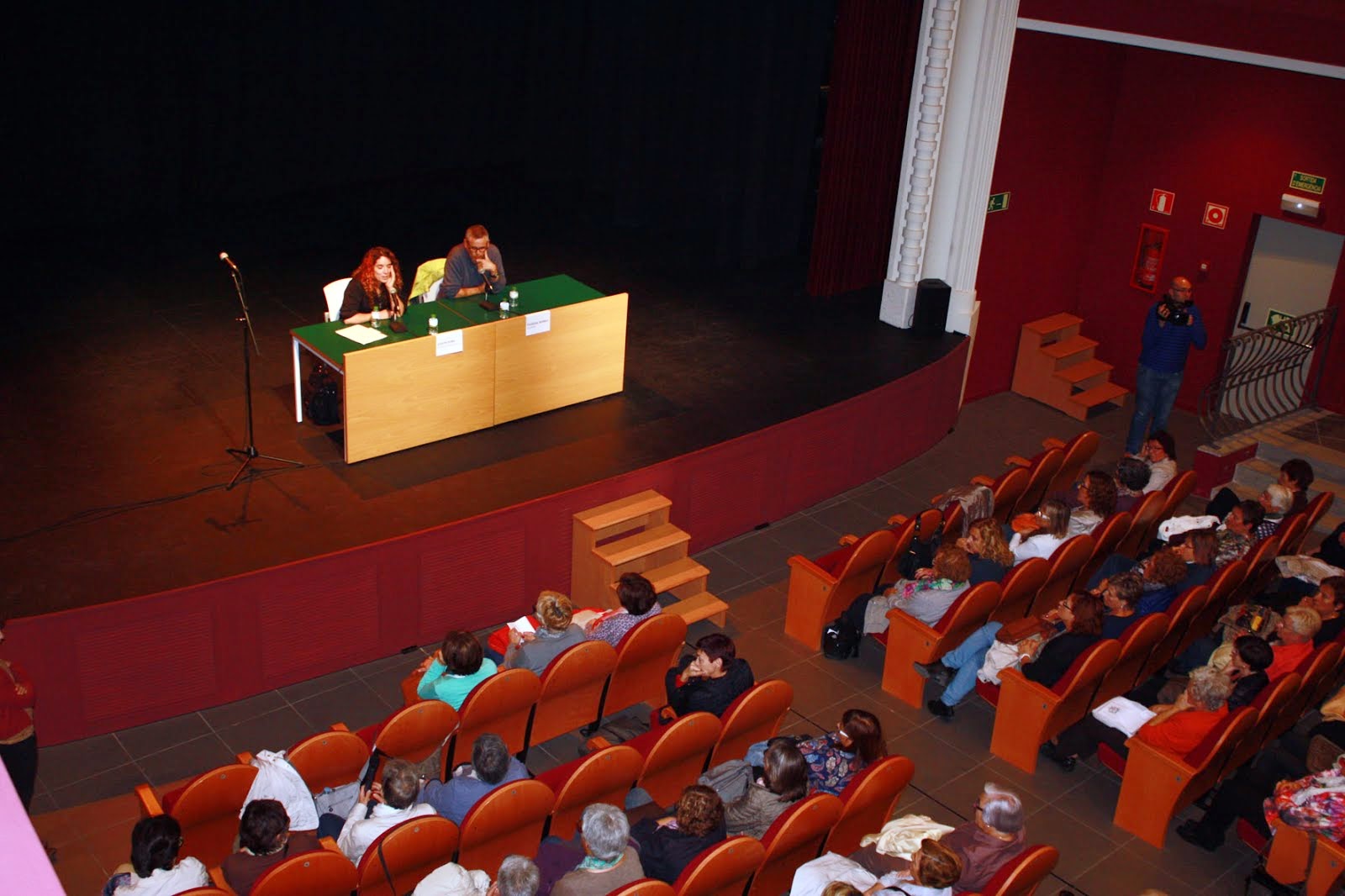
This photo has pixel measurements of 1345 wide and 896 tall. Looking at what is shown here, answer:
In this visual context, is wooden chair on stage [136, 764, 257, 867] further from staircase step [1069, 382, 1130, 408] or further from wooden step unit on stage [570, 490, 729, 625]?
staircase step [1069, 382, 1130, 408]

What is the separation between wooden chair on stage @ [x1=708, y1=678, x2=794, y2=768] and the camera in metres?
5.68

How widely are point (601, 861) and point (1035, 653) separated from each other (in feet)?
9.43

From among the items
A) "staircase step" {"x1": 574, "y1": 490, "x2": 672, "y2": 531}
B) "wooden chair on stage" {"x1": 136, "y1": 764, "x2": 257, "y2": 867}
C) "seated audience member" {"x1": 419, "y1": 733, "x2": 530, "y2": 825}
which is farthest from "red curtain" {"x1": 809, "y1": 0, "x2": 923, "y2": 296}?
"wooden chair on stage" {"x1": 136, "y1": 764, "x2": 257, "y2": 867}

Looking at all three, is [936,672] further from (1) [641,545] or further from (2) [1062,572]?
(1) [641,545]

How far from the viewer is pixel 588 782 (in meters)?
5.21

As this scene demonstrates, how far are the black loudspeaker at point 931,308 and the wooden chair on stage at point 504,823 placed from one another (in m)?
6.33

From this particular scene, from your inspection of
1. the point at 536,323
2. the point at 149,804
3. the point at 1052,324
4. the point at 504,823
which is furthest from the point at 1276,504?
the point at 149,804

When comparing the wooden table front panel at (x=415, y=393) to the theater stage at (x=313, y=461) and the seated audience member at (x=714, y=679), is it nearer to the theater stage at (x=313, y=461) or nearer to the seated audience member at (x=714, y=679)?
the theater stage at (x=313, y=461)

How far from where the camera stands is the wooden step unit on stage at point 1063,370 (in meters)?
11.3

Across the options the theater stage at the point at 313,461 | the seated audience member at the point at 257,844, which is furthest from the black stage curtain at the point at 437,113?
the seated audience member at the point at 257,844

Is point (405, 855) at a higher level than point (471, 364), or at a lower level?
lower

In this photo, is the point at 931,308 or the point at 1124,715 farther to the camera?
the point at 931,308

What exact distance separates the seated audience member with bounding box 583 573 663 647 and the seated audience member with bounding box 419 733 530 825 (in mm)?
1297

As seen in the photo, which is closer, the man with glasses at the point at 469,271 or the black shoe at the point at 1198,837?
the black shoe at the point at 1198,837
